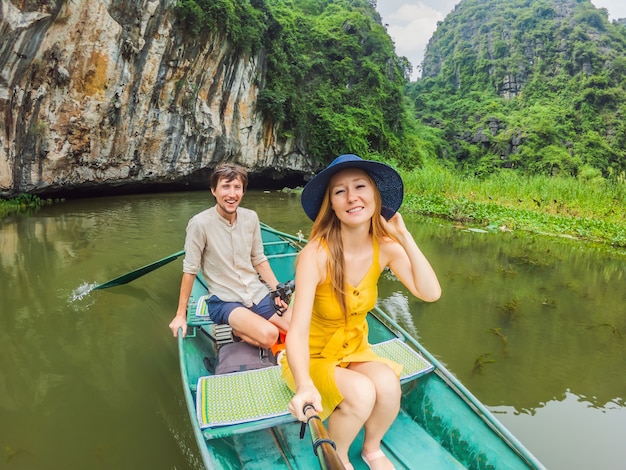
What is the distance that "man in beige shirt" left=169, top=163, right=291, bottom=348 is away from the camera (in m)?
2.42

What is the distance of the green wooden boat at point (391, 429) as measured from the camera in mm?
1662

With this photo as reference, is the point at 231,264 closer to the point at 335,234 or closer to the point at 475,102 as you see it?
the point at 335,234

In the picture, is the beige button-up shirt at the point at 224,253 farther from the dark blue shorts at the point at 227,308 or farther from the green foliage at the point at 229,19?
the green foliage at the point at 229,19

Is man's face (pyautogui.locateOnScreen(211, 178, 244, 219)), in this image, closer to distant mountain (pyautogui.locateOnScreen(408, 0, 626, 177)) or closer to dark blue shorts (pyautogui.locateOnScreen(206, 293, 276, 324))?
dark blue shorts (pyautogui.locateOnScreen(206, 293, 276, 324))

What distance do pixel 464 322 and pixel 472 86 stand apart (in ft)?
122

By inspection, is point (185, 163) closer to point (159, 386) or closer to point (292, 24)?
point (292, 24)

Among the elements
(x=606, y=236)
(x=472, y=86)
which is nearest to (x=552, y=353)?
(x=606, y=236)

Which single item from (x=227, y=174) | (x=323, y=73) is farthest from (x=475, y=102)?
(x=227, y=174)

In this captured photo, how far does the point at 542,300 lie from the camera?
4762 millimetres

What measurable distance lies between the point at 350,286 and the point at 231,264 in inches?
49.2

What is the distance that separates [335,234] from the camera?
1542 mm

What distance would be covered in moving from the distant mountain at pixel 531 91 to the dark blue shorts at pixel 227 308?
77.7 ft

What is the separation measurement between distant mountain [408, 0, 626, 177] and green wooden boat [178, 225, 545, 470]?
2369 centimetres

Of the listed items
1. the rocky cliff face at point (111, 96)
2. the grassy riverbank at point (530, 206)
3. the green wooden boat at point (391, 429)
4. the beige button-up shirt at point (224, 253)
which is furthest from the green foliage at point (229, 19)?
the green wooden boat at point (391, 429)
